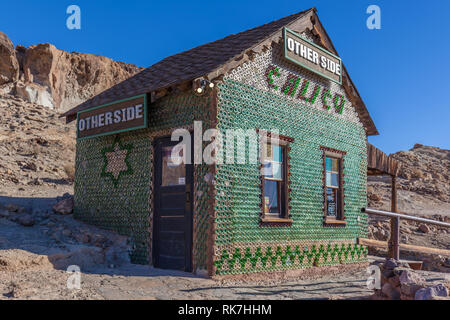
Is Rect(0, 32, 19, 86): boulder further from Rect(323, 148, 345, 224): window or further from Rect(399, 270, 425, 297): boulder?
Rect(399, 270, 425, 297): boulder

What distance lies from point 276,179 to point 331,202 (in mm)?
2670

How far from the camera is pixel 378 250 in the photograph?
18.9 m

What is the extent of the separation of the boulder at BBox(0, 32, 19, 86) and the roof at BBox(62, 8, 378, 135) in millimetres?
34284

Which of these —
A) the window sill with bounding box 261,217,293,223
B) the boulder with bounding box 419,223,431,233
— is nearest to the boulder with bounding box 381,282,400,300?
the window sill with bounding box 261,217,293,223

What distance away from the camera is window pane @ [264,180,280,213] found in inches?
385

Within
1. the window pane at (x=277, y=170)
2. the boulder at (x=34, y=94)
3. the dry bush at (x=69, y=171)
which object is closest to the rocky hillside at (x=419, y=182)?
the dry bush at (x=69, y=171)

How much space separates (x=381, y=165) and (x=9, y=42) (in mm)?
41709

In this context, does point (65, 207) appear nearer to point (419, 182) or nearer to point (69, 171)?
point (69, 171)

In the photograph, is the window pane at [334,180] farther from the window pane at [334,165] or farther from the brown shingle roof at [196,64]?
the brown shingle roof at [196,64]

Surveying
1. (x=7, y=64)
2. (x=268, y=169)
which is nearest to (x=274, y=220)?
(x=268, y=169)

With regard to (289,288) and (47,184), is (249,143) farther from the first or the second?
(47,184)


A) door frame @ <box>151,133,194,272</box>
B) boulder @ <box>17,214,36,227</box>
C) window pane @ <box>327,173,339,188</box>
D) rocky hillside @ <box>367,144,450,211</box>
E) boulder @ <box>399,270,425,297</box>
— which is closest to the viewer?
boulder @ <box>399,270,425,297</box>

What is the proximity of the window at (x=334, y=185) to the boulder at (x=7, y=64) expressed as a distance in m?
38.1

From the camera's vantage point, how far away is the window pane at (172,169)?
909cm
